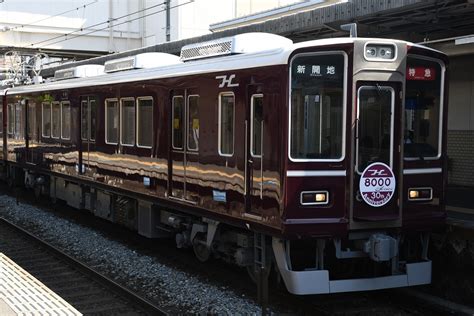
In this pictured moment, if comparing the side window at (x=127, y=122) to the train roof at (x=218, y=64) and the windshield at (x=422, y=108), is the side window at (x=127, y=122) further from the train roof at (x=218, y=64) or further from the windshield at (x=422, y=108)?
the windshield at (x=422, y=108)

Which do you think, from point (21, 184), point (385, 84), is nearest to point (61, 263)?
point (385, 84)

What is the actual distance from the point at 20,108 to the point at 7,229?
4.60 m

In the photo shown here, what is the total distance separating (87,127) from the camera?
464 inches

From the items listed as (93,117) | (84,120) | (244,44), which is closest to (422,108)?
(244,44)

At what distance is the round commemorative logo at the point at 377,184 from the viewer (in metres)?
6.54

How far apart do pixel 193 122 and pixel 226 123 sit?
892 millimetres

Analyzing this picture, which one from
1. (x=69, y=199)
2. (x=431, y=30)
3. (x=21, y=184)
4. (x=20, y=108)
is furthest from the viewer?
(x=21, y=184)

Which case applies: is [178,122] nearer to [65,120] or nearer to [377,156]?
Answer: [377,156]

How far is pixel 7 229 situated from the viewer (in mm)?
12375

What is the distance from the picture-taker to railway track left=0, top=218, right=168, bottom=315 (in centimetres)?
716

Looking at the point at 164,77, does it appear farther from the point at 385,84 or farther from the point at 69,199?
the point at 69,199

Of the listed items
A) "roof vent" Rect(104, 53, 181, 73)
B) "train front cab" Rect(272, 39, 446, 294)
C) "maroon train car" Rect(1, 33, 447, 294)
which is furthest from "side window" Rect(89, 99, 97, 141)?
"train front cab" Rect(272, 39, 446, 294)

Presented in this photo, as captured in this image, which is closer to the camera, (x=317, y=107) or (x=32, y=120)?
(x=317, y=107)

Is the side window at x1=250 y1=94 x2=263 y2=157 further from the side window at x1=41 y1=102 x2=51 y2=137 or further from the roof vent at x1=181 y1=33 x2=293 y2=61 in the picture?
the side window at x1=41 y1=102 x2=51 y2=137
